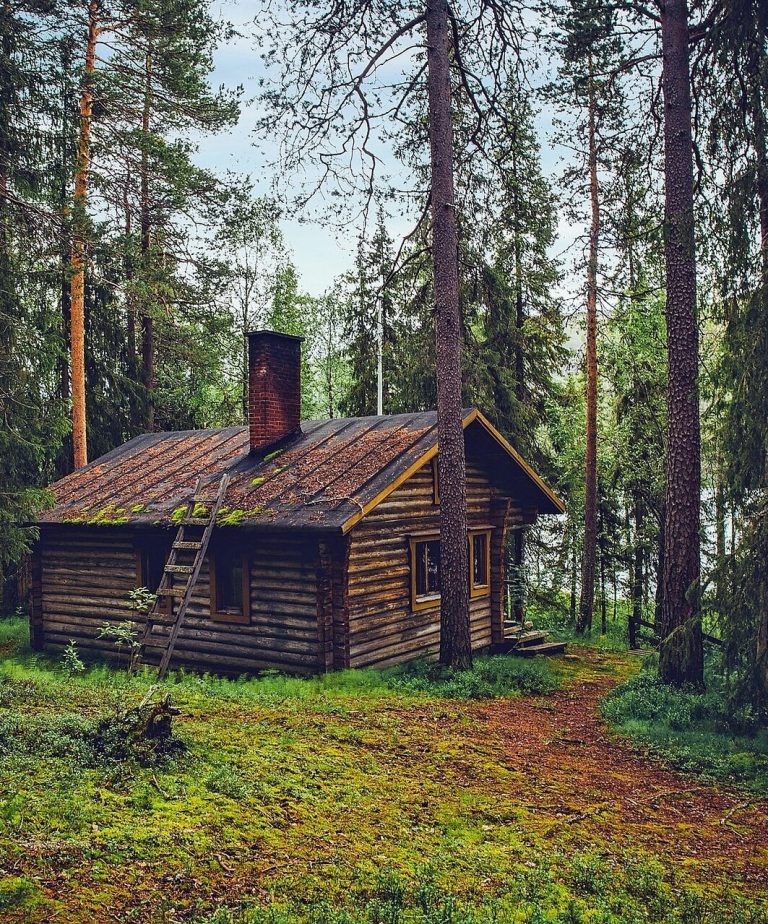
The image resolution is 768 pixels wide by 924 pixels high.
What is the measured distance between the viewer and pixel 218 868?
18.8 feet

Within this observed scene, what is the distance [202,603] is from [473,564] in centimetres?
640

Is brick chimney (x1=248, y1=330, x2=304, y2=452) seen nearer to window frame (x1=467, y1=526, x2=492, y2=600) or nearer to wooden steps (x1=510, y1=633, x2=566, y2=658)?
window frame (x1=467, y1=526, x2=492, y2=600)

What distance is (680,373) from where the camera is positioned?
11906mm

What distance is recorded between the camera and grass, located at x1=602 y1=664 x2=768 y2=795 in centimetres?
893

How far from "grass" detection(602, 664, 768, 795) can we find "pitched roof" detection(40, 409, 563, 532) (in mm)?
Result: 5256

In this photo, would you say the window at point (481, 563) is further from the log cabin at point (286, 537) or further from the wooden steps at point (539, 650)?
the wooden steps at point (539, 650)

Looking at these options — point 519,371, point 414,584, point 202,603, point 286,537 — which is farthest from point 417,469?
point 519,371

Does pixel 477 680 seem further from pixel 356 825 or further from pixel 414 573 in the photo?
pixel 356 825

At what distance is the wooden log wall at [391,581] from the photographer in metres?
13.5

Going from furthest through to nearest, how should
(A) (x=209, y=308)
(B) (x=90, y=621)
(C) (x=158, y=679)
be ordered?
1. (A) (x=209, y=308)
2. (B) (x=90, y=621)
3. (C) (x=158, y=679)

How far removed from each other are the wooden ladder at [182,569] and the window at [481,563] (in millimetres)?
6302

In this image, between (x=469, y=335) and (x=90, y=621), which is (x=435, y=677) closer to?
(x=90, y=621)

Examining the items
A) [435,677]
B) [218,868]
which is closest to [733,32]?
[435,677]

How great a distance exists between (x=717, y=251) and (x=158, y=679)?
1122cm
